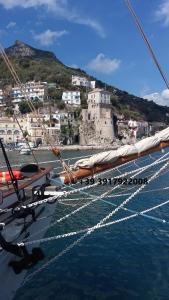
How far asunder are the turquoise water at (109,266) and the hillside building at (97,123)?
10894 cm

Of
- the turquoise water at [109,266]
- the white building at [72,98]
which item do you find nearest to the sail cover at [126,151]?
the turquoise water at [109,266]

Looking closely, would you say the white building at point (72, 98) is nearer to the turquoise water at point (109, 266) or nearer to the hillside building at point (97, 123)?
the hillside building at point (97, 123)

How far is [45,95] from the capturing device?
146875 mm

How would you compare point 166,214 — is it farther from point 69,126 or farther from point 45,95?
point 45,95

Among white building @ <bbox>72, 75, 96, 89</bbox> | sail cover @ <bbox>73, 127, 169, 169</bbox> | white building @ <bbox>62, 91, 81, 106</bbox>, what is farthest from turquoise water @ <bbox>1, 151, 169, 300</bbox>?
white building @ <bbox>72, 75, 96, 89</bbox>

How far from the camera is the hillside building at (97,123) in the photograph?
127438 mm

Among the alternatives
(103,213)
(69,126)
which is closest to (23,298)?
(103,213)

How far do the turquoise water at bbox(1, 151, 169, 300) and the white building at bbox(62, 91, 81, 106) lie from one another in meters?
126

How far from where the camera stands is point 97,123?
128 meters

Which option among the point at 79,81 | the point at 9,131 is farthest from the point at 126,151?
the point at 79,81

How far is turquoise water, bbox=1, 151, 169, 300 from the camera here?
34.6 feet

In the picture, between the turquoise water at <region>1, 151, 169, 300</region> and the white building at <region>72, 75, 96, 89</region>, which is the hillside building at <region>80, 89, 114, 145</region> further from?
the turquoise water at <region>1, 151, 169, 300</region>

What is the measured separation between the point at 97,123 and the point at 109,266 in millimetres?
116063

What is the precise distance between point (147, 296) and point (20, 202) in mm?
4356
